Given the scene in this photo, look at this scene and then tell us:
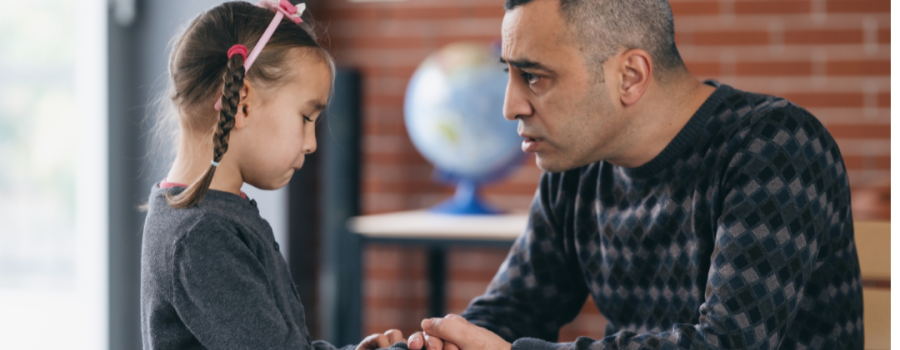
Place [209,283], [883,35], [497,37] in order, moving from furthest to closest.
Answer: [497,37] → [883,35] → [209,283]

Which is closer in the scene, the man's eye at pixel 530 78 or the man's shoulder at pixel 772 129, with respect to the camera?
the man's shoulder at pixel 772 129

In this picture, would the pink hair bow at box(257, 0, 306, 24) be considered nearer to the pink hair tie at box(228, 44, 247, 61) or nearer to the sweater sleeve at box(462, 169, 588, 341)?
the pink hair tie at box(228, 44, 247, 61)

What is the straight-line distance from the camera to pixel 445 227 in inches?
75.0

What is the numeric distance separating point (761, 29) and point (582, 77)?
1448mm

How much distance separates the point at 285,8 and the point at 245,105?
14 cm

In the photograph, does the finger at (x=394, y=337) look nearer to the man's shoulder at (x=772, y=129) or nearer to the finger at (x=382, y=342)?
the finger at (x=382, y=342)

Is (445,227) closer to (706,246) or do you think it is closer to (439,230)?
(439,230)

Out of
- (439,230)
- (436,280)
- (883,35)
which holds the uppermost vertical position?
(883,35)

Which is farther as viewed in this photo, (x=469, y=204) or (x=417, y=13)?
(x=417, y=13)

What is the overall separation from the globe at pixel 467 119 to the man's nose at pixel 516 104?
2.83 ft

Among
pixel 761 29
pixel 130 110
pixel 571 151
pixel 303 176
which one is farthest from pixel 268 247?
pixel 761 29

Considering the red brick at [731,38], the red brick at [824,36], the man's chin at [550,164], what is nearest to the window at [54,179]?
the man's chin at [550,164]

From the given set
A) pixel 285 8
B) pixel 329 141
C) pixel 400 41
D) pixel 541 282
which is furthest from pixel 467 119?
pixel 285 8

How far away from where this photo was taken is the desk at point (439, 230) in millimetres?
1824
